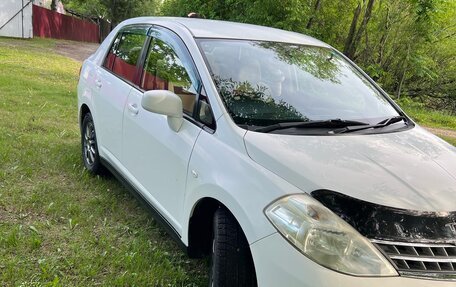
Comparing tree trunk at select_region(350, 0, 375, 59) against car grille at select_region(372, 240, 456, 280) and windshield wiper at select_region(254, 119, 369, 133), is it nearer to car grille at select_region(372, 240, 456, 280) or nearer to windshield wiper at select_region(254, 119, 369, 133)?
windshield wiper at select_region(254, 119, 369, 133)

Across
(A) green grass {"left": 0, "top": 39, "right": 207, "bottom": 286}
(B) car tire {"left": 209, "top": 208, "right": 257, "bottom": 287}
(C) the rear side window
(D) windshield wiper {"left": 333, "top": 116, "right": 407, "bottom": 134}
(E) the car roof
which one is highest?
(E) the car roof

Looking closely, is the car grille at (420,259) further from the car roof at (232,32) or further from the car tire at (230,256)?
the car roof at (232,32)

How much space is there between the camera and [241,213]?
224 centimetres

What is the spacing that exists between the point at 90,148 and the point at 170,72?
1.88 m

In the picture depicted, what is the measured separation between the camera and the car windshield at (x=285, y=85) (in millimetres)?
2863

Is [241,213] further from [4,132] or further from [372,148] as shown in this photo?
[4,132]

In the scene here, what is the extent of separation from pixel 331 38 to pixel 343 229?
15341 millimetres

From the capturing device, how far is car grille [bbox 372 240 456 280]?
1.89 metres

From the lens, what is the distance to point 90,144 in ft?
15.7

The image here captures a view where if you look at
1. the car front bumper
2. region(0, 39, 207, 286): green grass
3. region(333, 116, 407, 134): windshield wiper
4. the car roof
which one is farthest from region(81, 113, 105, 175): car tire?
the car front bumper

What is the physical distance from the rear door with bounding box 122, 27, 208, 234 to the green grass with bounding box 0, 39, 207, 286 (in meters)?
0.39

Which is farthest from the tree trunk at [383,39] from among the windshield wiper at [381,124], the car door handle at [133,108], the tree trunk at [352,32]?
the car door handle at [133,108]

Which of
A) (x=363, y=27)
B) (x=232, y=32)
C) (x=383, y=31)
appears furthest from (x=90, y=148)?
(x=383, y=31)

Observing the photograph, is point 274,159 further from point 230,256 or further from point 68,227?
point 68,227
